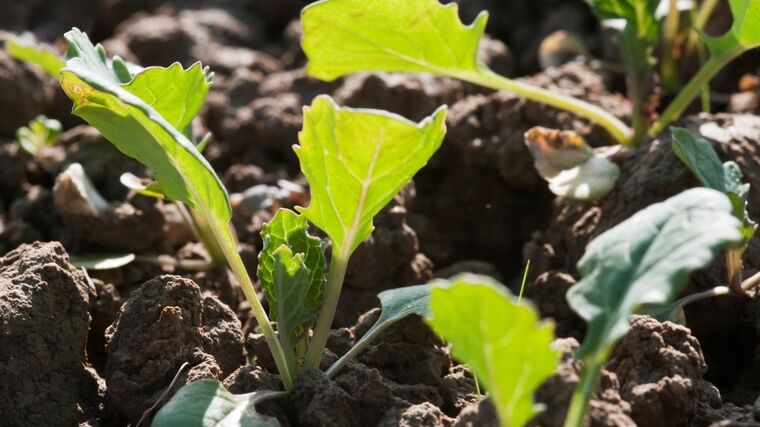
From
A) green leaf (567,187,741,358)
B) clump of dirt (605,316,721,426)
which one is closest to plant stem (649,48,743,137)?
clump of dirt (605,316,721,426)

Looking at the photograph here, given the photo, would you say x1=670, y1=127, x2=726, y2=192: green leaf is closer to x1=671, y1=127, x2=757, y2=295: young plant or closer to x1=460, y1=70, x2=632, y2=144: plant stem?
x1=671, y1=127, x2=757, y2=295: young plant

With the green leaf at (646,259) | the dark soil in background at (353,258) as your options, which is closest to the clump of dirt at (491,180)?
the dark soil in background at (353,258)

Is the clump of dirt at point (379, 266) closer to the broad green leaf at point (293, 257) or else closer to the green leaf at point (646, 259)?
the broad green leaf at point (293, 257)

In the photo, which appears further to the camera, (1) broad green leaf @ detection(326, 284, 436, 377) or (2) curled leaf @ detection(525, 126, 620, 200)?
(2) curled leaf @ detection(525, 126, 620, 200)

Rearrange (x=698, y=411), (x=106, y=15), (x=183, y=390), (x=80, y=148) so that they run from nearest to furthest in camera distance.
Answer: (x=183, y=390), (x=698, y=411), (x=80, y=148), (x=106, y=15)

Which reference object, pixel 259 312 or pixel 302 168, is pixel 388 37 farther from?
pixel 259 312

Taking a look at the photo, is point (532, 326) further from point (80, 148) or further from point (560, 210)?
point (80, 148)

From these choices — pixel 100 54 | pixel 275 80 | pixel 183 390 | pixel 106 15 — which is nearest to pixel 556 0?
pixel 275 80
